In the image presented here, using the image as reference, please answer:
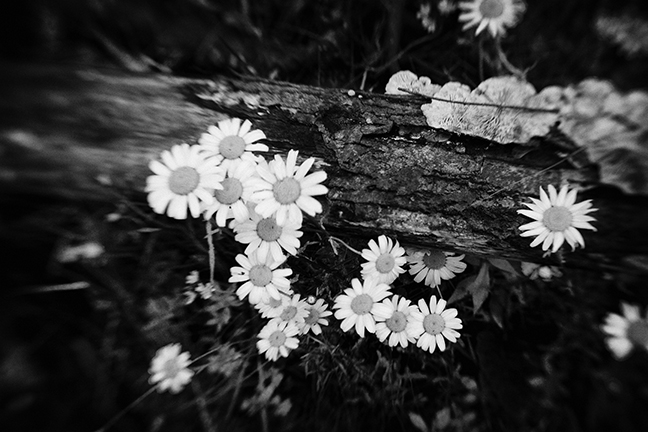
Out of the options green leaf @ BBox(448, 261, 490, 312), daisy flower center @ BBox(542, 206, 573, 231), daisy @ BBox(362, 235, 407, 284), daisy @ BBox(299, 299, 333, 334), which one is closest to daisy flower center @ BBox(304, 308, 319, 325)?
daisy @ BBox(299, 299, 333, 334)

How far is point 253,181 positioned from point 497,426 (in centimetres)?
122

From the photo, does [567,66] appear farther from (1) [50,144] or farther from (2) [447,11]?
(1) [50,144]

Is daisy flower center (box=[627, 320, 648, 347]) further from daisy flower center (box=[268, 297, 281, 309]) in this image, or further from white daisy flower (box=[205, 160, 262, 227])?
white daisy flower (box=[205, 160, 262, 227])

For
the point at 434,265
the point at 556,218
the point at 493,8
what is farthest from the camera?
the point at 493,8

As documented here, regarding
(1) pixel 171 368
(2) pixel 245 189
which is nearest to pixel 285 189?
(2) pixel 245 189

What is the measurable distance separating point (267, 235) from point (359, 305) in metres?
0.36

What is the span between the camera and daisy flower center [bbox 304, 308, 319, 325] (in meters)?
1.18

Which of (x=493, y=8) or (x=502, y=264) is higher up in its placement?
(x=493, y=8)

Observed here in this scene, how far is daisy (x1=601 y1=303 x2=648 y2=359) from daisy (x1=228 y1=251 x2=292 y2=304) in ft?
3.25

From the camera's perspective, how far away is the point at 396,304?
3.84ft

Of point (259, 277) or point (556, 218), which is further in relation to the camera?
point (259, 277)

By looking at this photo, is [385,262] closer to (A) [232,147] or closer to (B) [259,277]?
(B) [259,277]

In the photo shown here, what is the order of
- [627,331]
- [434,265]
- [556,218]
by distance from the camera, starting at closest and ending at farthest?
[556,218], [627,331], [434,265]

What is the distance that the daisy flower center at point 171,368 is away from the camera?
133 centimetres
